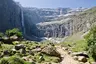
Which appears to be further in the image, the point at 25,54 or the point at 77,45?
the point at 77,45

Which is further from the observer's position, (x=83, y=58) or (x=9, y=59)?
(x=83, y=58)

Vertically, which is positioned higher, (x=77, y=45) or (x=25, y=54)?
(x=25, y=54)

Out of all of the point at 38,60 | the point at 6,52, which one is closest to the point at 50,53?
the point at 38,60

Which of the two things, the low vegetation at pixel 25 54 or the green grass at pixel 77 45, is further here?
the green grass at pixel 77 45

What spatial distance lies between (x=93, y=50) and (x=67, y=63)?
520cm

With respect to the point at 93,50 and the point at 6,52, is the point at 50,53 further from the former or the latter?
the point at 6,52

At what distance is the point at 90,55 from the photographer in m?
40.0

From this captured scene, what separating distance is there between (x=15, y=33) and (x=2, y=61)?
51.9 metres

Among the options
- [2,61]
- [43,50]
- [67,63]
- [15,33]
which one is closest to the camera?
[2,61]

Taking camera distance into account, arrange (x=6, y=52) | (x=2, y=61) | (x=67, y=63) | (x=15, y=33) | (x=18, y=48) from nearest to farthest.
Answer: (x=2, y=61) < (x=6, y=52) < (x=67, y=63) < (x=18, y=48) < (x=15, y=33)

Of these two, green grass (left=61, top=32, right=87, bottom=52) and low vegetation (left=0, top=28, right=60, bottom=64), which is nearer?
low vegetation (left=0, top=28, right=60, bottom=64)

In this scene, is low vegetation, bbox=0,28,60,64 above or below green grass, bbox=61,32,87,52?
above

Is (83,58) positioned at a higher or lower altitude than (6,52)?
lower

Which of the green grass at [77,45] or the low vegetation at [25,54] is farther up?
the low vegetation at [25,54]
